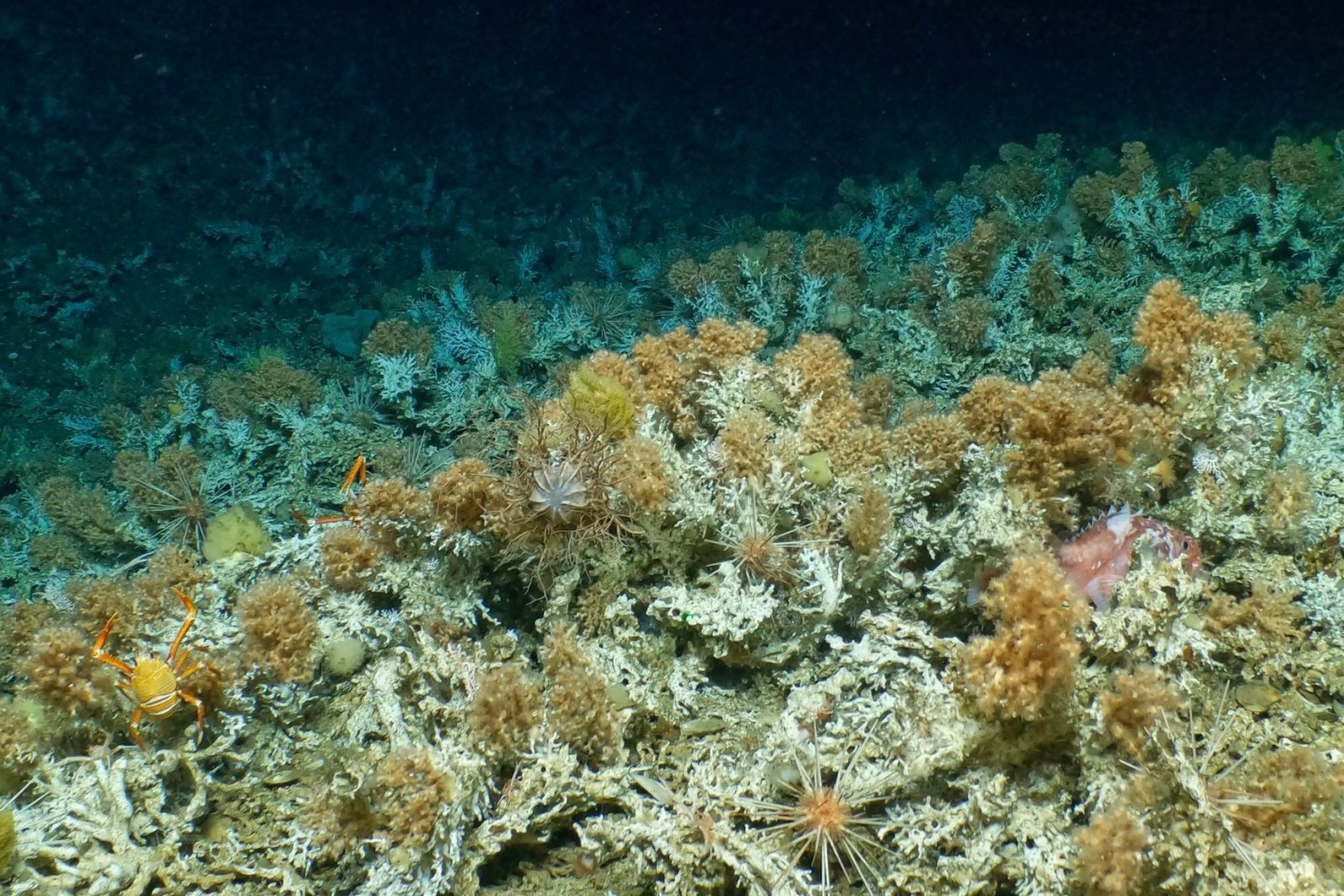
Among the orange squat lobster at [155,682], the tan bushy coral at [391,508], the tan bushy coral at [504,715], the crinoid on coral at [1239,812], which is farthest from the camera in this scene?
the tan bushy coral at [391,508]

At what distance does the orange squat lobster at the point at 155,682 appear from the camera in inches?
102

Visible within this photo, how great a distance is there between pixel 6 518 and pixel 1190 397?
199 inches

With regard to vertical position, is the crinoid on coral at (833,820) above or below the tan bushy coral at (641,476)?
below

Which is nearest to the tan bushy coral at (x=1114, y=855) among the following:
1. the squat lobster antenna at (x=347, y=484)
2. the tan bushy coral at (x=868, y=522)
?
the tan bushy coral at (x=868, y=522)

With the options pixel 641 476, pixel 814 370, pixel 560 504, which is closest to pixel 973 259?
pixel 814 370

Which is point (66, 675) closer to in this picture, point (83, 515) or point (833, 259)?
point (83, 515)

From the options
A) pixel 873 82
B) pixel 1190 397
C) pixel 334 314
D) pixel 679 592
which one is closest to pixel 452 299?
pixel 334 314

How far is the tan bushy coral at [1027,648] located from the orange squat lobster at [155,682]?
7.34ft

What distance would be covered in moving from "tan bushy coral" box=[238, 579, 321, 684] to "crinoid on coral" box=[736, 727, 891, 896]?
1420 mm

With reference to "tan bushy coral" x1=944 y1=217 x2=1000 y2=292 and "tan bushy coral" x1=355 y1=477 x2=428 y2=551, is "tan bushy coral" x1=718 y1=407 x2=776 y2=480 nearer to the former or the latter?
"tan bushy coral" x1=355 y1=477 x2=428 y2=551

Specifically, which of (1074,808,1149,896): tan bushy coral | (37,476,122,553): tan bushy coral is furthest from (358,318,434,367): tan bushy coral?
(1074,808,1149,896): tan bushy coral

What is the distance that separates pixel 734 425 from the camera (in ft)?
9.78

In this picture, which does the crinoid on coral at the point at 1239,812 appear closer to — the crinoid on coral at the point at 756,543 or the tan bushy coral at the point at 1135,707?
the tan bushy coral at the point at 1135,707

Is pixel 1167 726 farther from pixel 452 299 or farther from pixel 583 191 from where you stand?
pixel 583 191
